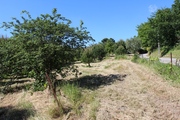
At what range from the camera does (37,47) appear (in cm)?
740

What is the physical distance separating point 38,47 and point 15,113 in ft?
9.30

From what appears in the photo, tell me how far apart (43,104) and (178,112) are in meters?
3.99

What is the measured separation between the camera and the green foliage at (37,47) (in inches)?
284

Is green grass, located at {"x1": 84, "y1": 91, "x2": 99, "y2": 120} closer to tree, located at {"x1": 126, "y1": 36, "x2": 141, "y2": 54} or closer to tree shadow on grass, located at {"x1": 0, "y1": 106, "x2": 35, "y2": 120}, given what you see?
tree shadow on grass, located at {"x1": 0, "y1": 106, "x2": 35, "y2": 120}

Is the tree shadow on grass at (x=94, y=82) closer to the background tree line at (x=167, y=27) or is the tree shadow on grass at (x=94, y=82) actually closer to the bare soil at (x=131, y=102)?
the bare soil at (x=131, y=102)

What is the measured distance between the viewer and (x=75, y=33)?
8.22 metres

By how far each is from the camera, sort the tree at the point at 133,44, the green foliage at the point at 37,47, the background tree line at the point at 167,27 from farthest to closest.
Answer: the tree at the point at 133,44
the background tree line at the point at 167,27
the green foliage at the point at 37,47

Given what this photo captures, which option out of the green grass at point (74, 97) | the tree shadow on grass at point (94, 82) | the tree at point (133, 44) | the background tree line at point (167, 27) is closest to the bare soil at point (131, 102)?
the green grass at point (74, 97)

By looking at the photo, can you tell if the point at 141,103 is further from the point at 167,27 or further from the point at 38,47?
the point at 167,27

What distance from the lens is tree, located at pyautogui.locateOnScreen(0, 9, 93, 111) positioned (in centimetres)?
721

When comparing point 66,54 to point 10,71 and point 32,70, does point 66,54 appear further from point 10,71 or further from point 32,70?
point 10,71

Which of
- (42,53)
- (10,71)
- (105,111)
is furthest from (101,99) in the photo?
(10,71)

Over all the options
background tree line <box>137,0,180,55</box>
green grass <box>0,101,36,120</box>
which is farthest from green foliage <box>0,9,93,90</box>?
background tree line <box>137,0,180,55</box>

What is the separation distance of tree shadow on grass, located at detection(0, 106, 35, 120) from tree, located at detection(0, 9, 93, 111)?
67.7 inches
